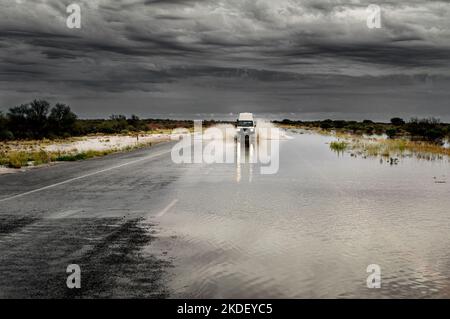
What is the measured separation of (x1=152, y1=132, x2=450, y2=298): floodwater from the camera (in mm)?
6516

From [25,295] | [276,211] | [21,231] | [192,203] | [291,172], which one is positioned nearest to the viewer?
[25,295]

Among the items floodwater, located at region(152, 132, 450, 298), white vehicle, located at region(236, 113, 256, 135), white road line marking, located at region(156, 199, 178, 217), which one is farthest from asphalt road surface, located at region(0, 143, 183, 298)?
white vehicle, located at region(236, 113, 256, 135)

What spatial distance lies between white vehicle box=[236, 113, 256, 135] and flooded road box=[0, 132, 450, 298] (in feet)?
115

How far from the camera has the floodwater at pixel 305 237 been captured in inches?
257

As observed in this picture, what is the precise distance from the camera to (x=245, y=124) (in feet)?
176

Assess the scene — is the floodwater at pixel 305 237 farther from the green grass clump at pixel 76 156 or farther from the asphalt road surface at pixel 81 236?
the green grass clump at pixel 76 156

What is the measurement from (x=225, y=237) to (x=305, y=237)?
132 centimetres

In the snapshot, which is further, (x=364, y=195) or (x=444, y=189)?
(x=444, y=189)

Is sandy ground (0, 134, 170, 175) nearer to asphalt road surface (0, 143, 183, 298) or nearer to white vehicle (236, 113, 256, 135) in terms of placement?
white vehicle (236, 113, 256, 135)

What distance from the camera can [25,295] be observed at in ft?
19.9
